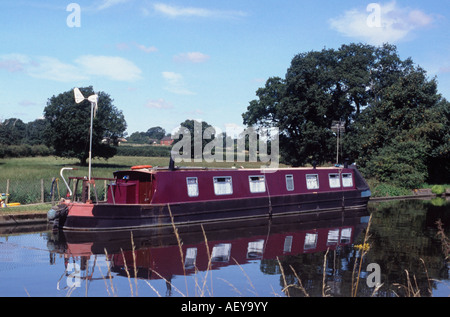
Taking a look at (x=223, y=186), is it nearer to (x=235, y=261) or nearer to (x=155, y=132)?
(x=235, y=261)

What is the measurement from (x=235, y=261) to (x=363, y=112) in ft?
103

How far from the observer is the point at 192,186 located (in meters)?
16.8

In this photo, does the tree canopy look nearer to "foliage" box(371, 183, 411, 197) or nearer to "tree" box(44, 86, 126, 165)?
"foliage" box(371, 183, 411, 197)

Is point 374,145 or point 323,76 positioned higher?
point 323,76

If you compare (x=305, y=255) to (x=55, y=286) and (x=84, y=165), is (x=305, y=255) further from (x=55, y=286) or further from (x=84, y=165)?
(x=84, y=165)

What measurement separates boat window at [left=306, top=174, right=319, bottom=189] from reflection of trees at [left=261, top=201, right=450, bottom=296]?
12.7 ft

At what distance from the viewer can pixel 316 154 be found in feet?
133

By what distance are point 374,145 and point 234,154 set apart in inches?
753

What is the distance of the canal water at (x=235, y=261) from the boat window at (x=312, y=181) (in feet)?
10.4

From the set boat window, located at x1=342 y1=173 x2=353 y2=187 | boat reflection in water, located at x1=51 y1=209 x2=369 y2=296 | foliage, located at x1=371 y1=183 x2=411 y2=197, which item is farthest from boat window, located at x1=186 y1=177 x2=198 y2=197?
foliage, located at x1=371 y1=183 x2=411 y2=197

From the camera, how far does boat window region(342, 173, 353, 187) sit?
22531mm

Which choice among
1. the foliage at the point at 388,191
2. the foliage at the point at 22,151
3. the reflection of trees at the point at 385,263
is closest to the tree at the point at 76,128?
the foliage at the point at 22,151

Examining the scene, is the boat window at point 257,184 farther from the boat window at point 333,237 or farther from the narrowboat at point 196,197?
the boat window at point 333,237
